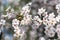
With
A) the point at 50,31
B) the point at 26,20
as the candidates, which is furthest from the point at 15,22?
the point at 50,31

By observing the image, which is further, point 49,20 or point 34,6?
point 34,6

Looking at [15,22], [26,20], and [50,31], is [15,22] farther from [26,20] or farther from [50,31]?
[50,31]

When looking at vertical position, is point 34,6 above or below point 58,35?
above

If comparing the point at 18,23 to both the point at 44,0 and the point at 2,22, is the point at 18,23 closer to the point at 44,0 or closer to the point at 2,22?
the point at 2,22

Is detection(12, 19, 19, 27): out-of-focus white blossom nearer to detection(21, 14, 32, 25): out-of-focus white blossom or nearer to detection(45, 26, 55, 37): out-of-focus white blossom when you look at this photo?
detection(21, 14, 32, 25): out-of-focus white blossom

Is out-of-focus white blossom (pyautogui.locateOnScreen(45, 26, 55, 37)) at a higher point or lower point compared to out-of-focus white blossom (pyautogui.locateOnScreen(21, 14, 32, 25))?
lower

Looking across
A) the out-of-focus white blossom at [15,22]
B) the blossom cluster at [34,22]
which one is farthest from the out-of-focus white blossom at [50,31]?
the out-of-focus white blossom at [15,22]

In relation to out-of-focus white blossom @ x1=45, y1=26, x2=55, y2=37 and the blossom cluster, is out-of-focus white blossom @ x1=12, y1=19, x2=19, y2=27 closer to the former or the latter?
the blossom cluster

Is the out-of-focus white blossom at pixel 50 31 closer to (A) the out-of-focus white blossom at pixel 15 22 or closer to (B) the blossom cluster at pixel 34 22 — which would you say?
(B) the blossom cluster at pixel 34 22

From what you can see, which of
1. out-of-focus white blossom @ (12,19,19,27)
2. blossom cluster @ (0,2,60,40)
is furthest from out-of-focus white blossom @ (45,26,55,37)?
out-of-focus white blossom @ (12,19,19,27)

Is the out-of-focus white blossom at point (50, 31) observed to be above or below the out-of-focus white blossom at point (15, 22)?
below

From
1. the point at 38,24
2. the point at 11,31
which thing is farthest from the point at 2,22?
the point at 38,24
